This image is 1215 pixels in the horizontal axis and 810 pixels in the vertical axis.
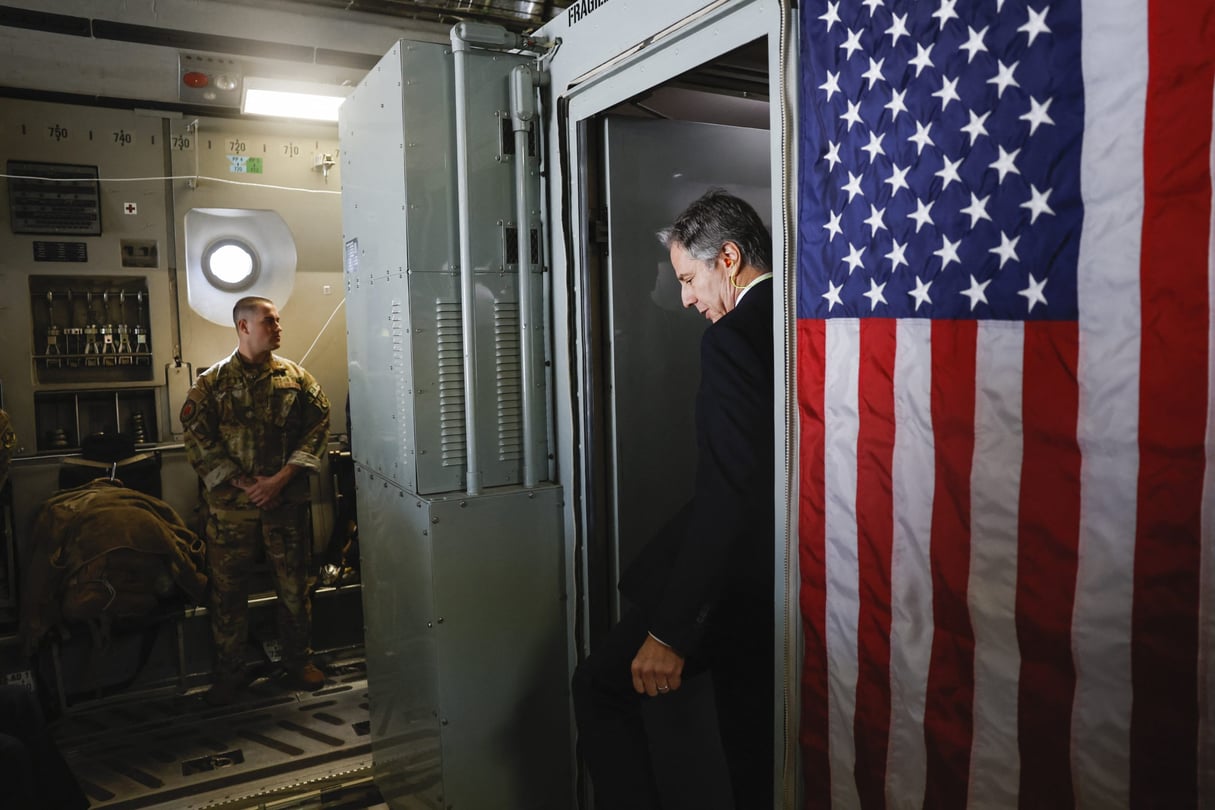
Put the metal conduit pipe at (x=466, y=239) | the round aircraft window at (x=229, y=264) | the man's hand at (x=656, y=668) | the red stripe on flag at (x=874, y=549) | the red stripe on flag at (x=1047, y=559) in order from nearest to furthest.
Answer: the red stripe on flag at (x=1047, y=559), the red stripe on flag at (x=874, y=549), the man's hand at (x=656, y=668), the metal conduit pipe at (x=466, y=239), the round aircraft window at (x=229, y=264)

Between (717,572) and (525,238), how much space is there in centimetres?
138

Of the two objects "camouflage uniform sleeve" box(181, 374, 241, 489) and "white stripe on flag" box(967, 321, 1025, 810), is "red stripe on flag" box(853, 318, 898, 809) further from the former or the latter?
"camouflage uniform sleeve" box(181, 374, 241, 489)

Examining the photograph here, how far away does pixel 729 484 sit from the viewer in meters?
2.01

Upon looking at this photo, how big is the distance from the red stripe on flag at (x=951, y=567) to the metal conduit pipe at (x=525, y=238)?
1.63m

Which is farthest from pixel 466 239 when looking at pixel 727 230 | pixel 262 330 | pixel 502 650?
pixel 262 330

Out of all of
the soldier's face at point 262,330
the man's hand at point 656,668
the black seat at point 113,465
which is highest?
the soldier's face at point 262,330

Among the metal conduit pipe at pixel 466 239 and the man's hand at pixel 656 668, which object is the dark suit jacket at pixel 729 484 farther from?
the metal conduit pipe at pixel 466 239

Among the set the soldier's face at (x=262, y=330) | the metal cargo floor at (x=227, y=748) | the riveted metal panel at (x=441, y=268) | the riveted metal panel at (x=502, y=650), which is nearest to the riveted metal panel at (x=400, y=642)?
the riveted metal panel at (x=502, y=650)

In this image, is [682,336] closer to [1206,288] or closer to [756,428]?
[756,428]

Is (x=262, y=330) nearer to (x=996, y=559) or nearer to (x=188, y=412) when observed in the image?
(x=188, y=412)

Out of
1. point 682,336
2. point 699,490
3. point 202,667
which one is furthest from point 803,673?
point 202,667

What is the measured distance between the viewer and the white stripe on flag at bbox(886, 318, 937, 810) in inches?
60.7

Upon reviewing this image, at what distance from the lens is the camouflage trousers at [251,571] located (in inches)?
175

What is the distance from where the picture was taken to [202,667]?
4.58 metres
